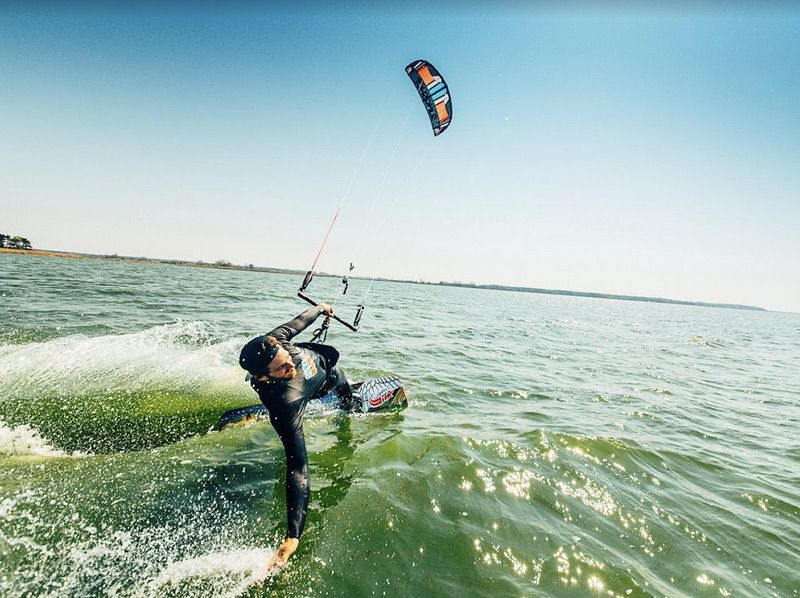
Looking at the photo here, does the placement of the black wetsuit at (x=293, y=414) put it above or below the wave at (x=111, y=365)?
above

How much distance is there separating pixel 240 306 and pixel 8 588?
937 inches

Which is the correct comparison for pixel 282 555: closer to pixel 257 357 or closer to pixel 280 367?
pixel 280 367

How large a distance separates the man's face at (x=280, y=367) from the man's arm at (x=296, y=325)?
40 cm

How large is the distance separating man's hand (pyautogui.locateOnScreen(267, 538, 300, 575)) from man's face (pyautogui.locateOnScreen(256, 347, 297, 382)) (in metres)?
1.69

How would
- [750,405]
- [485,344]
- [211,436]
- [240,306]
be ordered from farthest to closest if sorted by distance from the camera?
[240,306]
[485,344]
[750,405]
[211,436]

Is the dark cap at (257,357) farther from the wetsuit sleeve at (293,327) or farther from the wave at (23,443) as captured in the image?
the wave at (23,443)

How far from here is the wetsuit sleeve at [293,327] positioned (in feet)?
15.9

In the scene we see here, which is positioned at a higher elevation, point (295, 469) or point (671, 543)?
point (295, 469)

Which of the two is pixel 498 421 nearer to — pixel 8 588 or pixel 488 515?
pixel 488 515

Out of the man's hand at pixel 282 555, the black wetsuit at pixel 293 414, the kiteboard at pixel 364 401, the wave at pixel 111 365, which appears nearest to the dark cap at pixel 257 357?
the black wetsuit at pixel 293 414

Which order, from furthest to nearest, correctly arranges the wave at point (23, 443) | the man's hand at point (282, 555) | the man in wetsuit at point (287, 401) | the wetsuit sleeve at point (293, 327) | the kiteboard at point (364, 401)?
the kiteboard at point (364, 401) → the wave at point (23, 443) → the wetsuit sleeve at point (293, 327) → the man in wetsuit at point (287, 401) → the man's hand at point (282, 555)

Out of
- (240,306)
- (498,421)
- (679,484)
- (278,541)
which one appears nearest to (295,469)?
(278,541)

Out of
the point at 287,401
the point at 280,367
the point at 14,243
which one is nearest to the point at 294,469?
the point at 287,401

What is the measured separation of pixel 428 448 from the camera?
23.1 ft
